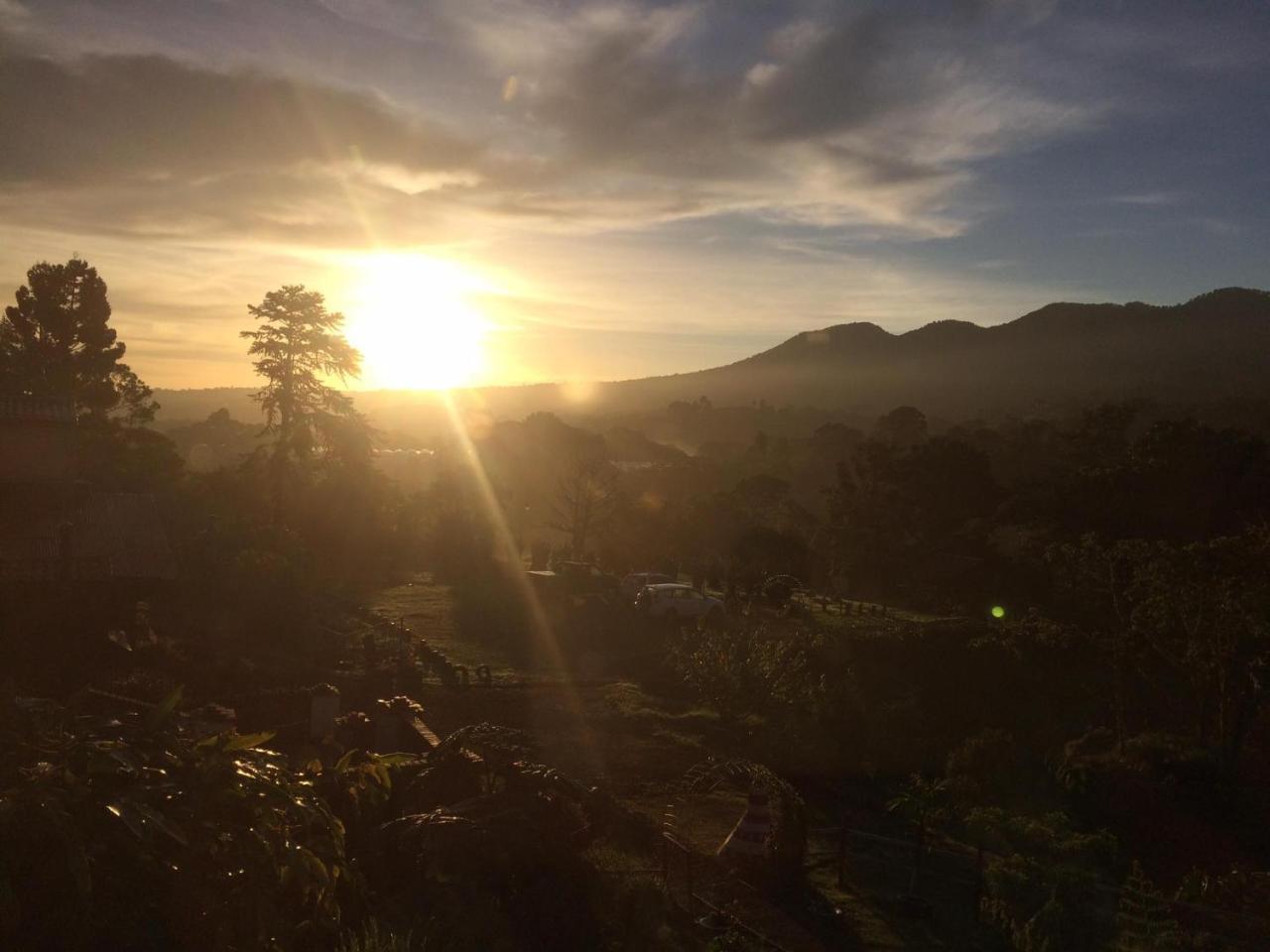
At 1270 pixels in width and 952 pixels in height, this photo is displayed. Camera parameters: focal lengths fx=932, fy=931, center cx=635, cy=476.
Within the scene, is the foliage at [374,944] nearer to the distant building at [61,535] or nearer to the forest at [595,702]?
the forest at [595,702]

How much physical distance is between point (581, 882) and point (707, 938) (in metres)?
1.04

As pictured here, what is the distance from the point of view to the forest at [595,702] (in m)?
3.78

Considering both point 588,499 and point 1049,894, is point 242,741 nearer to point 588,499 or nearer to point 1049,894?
point 1049,894

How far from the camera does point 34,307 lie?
36844 mm

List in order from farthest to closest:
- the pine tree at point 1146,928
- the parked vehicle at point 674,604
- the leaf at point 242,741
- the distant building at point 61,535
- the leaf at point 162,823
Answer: the parked vehicle at point 674,604
the distant building at point 61,535
the pine tree at point 1146,928
the leaf at point 242,741
the leaf at point 162,823

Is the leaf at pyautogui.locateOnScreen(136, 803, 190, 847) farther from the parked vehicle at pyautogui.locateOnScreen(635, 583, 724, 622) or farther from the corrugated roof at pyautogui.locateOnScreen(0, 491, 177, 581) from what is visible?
the parked vehicle at pyautogui.locateOnScreen(635, 583, 724, 622)

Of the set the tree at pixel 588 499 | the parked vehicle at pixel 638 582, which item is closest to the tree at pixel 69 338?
the tree at pixel 588 499

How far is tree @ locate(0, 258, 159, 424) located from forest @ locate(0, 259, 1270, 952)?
13 cm

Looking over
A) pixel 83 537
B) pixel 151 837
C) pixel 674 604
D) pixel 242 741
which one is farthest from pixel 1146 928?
pixel 674 604

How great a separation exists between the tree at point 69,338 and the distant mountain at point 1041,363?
255ft

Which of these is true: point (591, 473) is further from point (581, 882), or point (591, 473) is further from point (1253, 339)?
point (1253, 339)

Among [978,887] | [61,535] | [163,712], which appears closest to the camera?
[163,712]

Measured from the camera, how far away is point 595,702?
16422mm

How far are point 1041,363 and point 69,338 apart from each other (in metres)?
158
